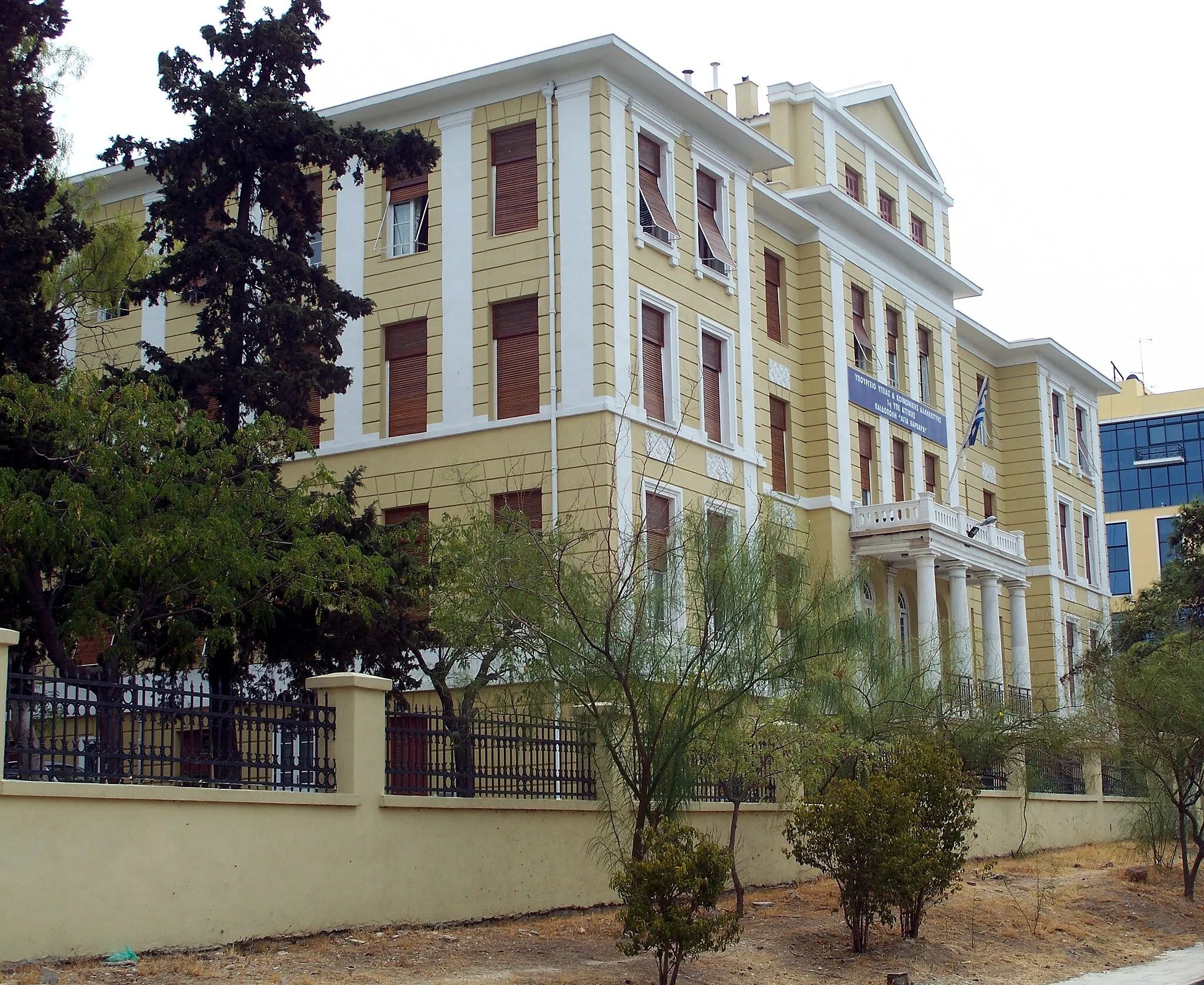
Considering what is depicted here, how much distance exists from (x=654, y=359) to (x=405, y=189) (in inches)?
223

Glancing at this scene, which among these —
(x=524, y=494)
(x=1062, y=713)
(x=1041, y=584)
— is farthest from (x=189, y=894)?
(x=1041, y=584)

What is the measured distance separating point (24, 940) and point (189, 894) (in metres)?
1.60

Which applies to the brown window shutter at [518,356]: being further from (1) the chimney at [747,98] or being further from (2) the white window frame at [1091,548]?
(2) the white window frame at [1091,548]

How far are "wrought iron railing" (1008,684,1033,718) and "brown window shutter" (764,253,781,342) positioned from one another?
31.8 feet

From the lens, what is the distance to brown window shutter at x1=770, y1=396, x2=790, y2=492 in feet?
113

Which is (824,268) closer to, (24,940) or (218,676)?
(218,676)

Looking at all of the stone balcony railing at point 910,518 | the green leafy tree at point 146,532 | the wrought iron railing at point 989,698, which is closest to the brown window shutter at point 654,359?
the wrought iron railing at point 989,698

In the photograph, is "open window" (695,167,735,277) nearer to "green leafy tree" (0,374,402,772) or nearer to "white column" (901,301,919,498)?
"white column" (901,301,919,498)

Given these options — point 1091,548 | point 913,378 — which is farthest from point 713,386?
point 1091,548

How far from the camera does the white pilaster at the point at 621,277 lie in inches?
1059

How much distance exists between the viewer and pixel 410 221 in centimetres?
3019

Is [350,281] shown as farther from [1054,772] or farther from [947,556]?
[1054,772]

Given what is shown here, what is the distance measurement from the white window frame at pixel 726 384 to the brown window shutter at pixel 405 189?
5.56 metres

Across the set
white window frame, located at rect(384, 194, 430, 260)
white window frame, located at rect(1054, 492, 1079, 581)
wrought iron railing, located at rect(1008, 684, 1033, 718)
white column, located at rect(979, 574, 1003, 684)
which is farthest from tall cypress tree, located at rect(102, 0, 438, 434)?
white window frame, located at rect(1054, 492, 1079, 581)
